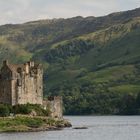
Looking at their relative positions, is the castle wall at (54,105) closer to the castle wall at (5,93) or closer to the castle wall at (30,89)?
the castle wall at (30,89)

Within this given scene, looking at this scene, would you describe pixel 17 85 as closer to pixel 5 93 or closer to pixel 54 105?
pixel 5 93

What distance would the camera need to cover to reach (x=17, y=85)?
161m

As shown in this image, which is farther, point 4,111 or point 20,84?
point 20,84

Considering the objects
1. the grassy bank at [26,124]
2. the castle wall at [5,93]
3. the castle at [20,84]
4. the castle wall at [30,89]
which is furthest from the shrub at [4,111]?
the castle wall at [30,89]

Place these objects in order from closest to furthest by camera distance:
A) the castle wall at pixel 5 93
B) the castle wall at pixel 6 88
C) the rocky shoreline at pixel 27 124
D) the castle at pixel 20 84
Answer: the rocky shoreline at pixel 27 124, the castle at pixel 20 84, the castle wall at pixel 5 93, the castle wall at pixel 6 88

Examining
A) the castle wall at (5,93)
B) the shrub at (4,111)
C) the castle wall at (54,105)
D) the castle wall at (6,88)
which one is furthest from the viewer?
the castle wall at (54,105)

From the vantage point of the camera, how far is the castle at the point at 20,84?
527 feet

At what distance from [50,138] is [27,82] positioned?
33.8m

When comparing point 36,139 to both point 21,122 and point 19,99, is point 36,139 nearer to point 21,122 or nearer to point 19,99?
point 21,122

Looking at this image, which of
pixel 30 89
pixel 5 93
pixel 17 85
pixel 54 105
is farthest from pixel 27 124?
pixel 54 105

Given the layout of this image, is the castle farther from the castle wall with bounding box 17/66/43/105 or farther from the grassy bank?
the grassy bank

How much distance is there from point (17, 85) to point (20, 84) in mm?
779

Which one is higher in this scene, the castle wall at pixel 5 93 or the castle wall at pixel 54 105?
the castle wall at pixel 5 93

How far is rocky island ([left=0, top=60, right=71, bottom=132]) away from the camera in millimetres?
151750
